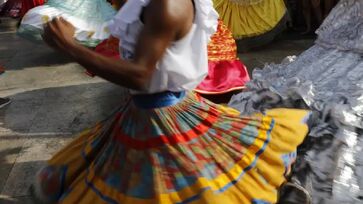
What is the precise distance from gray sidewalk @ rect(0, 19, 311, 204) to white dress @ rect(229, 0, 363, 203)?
146 cm

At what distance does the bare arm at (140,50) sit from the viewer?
1.51m

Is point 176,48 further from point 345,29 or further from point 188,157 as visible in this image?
point 345,29

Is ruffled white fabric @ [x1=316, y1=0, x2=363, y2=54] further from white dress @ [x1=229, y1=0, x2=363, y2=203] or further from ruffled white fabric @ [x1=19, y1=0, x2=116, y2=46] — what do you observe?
ruffled white fabric @ [x1=19, y1=0, x2=116, y2=46]

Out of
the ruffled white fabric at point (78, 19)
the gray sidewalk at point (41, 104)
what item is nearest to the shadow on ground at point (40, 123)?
the gray sidewalk at point (41, 104)

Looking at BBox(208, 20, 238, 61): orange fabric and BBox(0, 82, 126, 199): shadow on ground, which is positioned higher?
BBox(208, 20, 238, 61): orange fabric

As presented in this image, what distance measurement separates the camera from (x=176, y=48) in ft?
5.45

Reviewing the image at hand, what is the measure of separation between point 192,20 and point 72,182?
2.77ft

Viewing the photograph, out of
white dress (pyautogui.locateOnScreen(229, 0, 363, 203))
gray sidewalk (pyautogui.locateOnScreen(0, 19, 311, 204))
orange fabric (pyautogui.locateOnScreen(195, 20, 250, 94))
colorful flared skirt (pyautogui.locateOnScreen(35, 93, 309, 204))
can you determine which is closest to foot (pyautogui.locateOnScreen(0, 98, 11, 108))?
gray sidewalk (pyautogui.locateOnScreen(0, 19, 311, 204))

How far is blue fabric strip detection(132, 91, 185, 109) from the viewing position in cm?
181

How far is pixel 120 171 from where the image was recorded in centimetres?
180

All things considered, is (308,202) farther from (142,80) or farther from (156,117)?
(142,80)

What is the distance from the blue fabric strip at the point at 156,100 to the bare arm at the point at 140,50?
25 centimetres

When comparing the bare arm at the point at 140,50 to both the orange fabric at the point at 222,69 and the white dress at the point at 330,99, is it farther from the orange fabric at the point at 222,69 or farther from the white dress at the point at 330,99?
the orange fabric at the point at 222,69

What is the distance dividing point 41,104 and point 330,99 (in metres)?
2.92
